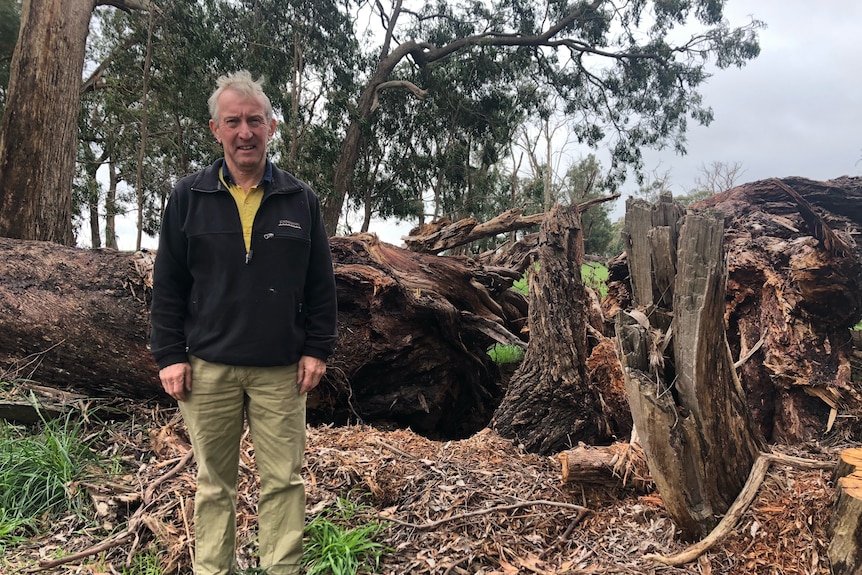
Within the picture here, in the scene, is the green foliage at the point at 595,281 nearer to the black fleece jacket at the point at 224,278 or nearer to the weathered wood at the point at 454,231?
the weathered wood at the point at 454,231

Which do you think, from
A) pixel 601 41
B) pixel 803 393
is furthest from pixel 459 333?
pixel 601 41

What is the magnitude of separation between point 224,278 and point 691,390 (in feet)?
7.41

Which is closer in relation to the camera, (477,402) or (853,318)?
(853,318)

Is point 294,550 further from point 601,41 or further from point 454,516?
point 601,41

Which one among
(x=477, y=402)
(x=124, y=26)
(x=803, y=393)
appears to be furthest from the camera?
(x=124, y=26)

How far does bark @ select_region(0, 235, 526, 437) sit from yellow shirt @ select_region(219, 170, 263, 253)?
208 centimetres

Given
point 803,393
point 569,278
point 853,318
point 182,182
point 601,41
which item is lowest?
point 803,393

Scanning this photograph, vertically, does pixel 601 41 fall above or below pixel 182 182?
above

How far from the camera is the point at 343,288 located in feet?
14.8

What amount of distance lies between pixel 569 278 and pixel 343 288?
1.90 metres

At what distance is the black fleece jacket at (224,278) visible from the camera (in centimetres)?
224

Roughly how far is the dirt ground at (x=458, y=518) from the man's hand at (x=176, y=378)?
88cm

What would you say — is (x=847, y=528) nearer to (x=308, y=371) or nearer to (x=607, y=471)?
(x=607, y=471)

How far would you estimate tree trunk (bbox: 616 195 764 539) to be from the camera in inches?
99.7
